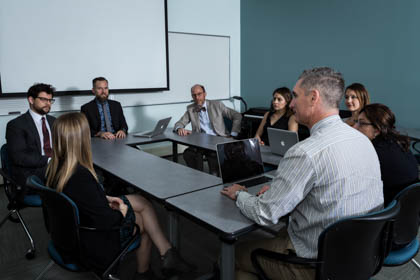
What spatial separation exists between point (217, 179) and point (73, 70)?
3195 mm

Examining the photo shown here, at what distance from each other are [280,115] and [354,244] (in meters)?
2.31

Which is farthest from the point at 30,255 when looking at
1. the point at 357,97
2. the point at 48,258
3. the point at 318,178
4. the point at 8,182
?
the point at 357,97

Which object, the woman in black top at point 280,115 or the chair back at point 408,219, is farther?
the woman in black top at point 280,115

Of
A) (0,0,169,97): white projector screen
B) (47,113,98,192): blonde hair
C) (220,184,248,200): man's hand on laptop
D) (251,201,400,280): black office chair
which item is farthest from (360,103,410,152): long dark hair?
(0,0,169,97): white projector screen

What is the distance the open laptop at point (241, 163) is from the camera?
199 cm

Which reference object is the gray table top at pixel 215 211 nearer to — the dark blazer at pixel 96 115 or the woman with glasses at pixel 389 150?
the woman with glasses at pixel 389 150

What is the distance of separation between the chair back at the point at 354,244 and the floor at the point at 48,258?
108cm

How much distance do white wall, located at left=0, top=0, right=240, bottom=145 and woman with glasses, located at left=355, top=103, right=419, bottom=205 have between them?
384cm

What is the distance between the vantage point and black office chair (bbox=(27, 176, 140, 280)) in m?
1.49

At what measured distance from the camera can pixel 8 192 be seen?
8.20 feet

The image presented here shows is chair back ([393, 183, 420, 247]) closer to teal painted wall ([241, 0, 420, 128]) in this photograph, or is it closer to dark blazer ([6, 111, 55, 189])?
dark blazer ([6, 111, 55, 189])

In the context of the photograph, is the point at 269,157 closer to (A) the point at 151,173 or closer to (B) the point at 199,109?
(A) the point at 151,173

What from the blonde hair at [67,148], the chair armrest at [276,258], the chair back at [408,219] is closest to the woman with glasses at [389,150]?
the chair back at [408,219]

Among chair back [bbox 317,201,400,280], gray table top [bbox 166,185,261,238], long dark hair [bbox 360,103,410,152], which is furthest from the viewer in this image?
long dark hair [bbox 360,103,410,152]
